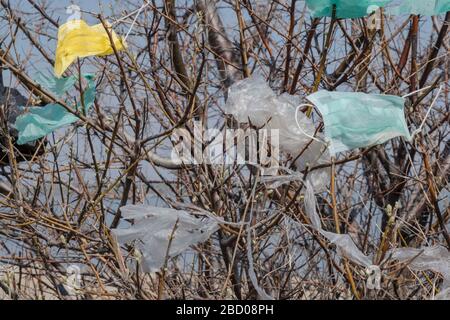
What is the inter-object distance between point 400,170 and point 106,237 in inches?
93.9

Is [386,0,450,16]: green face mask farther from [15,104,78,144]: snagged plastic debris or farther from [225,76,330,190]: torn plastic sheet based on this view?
[15,104,78,144]: snagged plastic debris

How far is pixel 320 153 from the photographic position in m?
3.77

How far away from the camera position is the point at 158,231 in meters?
3.42

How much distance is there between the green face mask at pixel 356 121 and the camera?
3559mm

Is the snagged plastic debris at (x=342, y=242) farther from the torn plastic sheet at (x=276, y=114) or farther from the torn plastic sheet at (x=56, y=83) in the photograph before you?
the torn plastic sheet at (x=56, y=83)

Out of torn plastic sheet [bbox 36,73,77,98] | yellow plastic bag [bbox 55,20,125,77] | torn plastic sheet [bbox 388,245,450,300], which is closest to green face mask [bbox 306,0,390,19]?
yellow plastic bag [bbox 55,20,125,77]

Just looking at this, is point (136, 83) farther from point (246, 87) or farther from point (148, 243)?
point (148, 243)

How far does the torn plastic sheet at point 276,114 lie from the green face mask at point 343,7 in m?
0.42

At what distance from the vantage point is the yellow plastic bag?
3.80 meters

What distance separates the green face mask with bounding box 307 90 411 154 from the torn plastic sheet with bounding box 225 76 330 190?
9.8 inches

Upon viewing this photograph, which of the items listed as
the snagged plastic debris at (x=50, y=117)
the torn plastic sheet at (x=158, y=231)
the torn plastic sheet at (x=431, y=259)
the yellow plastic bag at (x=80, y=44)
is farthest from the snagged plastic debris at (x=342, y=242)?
the snagged plastic debris at (x=50, y=117)

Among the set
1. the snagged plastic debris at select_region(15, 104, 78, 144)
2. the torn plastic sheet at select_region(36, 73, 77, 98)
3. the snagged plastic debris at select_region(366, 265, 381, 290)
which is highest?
the torn plastic sheet at select_region(36, 73, 77, 98)
